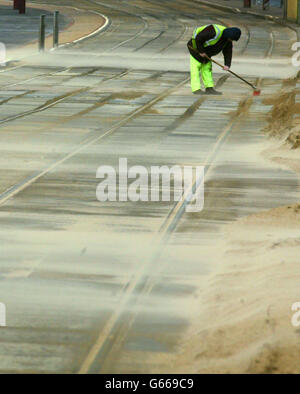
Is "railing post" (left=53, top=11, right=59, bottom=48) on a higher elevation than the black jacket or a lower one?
lower

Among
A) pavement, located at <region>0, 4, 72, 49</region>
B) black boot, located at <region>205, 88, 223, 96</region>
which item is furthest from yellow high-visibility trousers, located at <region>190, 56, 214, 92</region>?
pavement, located at <region>0, 4, 72, 49</region>

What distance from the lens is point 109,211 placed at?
1228cm

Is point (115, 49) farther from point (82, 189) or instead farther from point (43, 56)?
point (82, 189)

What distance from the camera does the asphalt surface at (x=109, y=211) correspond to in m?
8.11

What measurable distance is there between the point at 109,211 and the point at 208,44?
12405 mm

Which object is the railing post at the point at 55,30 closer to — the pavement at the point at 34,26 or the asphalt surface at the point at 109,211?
the pavement at the point at 34,26
